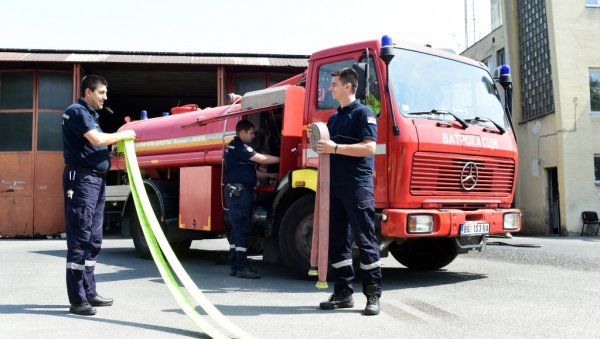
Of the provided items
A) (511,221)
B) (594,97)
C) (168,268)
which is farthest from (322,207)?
(594,97)

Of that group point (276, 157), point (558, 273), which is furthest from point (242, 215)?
point (558, 273)

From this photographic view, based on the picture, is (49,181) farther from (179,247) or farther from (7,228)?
(179,247)

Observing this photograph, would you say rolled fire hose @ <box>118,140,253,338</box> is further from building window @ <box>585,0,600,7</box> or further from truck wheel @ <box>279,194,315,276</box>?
building window @ <box>585,0,600,7</box>

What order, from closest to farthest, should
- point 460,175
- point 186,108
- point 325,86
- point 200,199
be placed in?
1. point 460,175
2. point 325,86
3. point 200,199
4. point 186,108

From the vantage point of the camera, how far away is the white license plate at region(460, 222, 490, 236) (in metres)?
6.10

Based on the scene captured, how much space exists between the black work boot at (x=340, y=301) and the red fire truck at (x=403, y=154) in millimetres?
974

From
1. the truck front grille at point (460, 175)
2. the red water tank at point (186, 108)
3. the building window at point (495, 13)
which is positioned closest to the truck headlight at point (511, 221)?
the truck front grille at point (460, 175)

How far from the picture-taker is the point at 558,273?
758cm

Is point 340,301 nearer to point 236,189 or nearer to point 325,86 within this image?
point 236,189

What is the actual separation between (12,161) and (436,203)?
15050mm

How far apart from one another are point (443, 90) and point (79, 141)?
3.81 meters

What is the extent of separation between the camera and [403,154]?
5.84 m

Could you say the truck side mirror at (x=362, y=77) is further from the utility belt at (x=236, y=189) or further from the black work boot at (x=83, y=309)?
the black work boot at (x=83, y=309)

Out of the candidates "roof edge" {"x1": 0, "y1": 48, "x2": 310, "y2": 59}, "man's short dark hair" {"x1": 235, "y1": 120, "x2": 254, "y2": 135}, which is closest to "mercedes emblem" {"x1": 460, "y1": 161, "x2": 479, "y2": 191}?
"man's short dark hair" {"x1": 235, "y1": 120, "x2": 254, "y2": 135}
